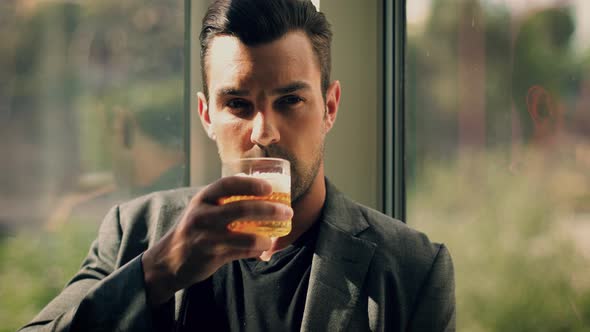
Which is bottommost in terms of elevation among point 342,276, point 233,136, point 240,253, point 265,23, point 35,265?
point 35,265

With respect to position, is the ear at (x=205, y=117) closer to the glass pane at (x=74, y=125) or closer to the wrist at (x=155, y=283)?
the wrist at (x=155, y=283)

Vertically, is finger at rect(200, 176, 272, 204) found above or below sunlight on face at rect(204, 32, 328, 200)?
below

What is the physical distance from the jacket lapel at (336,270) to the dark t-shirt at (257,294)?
5 cm

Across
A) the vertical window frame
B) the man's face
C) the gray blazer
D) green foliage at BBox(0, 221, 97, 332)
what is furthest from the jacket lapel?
green foliage at BBox(0, 221, 97, 332)

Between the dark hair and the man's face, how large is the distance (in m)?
0.03

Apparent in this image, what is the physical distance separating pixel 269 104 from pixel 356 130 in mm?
1039

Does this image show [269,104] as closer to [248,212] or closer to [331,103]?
[331,103]

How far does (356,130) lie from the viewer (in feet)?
8.29

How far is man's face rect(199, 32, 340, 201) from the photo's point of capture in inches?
60.6

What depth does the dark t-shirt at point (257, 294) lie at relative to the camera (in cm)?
156

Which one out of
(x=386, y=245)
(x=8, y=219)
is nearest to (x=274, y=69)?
(x=386, y=245)

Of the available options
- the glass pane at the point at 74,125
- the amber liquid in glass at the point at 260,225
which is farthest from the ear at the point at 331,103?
the glass pane at the point at 74,125

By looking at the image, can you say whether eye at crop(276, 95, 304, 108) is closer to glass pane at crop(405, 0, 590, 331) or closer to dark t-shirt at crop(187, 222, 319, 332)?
dark t-shirt at crop(187, 222, 319, 332)

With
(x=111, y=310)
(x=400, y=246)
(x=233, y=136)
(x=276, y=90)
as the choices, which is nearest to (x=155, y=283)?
(x=111, y=310)
